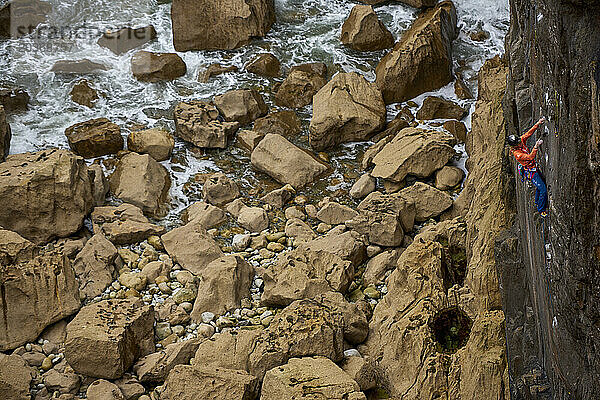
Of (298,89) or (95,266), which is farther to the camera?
(298,89)

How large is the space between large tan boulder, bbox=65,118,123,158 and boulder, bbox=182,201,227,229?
1698mm

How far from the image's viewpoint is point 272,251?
8.44 meters

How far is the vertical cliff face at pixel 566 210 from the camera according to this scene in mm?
3334

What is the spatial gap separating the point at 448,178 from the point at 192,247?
3151 millimetres

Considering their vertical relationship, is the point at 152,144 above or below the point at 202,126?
below

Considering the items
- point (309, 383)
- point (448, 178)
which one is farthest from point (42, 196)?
point (448, 178)

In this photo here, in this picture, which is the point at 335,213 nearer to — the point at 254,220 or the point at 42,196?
the point at 254,220

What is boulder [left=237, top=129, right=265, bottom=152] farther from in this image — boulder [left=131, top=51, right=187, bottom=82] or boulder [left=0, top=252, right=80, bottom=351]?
boulder [left=0, top=252, right=80, bottom=351]

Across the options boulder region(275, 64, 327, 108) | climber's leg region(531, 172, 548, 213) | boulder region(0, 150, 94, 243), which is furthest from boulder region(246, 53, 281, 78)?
climber's leg region(531, 172, 548, 213)

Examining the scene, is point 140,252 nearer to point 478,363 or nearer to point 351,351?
point 351,351

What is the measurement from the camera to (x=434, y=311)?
654cm

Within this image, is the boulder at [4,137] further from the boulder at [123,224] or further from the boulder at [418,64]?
the boulder at [418,64]

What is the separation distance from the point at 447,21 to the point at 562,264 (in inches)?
331

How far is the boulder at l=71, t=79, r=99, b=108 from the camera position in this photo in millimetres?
11297
